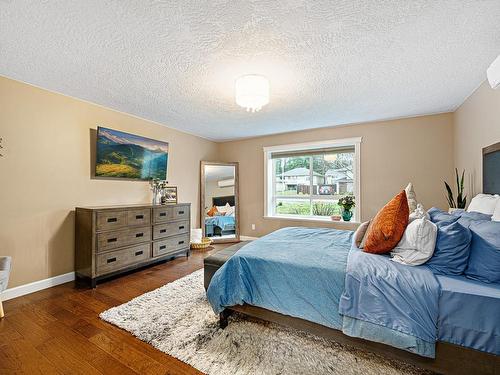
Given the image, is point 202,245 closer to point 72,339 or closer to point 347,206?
point 72,339

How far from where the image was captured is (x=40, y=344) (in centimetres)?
172

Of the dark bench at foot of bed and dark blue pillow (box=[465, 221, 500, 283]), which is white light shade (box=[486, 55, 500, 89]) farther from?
the dark bench at foot of bed

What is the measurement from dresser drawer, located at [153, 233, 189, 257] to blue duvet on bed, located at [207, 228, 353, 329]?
192 centimetres

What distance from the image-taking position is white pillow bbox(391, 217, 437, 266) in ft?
4.97

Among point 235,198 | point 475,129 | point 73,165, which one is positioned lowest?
point 235,198

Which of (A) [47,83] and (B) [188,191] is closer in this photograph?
(A) [47,83]

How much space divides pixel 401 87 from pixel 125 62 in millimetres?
3009

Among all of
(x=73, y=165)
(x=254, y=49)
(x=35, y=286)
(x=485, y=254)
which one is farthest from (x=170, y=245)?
(x=485, y=254)

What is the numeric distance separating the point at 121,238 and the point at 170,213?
34.2 inches

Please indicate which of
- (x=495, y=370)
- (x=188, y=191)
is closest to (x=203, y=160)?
(x=188, y=191)

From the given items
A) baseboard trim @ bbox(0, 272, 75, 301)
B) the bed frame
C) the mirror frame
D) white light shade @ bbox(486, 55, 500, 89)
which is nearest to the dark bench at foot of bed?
the bed frame

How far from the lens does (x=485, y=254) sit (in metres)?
1.32

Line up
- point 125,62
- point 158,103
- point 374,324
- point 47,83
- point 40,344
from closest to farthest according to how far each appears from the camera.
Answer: point 374,324 < point 40,344 < point 125,62 < point 47,83 < point 158,103

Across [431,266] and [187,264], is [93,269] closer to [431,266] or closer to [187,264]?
[187,264]
